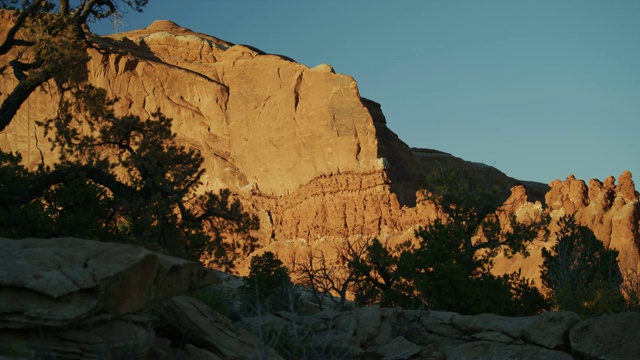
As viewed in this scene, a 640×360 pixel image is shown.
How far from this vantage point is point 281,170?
7212 cm

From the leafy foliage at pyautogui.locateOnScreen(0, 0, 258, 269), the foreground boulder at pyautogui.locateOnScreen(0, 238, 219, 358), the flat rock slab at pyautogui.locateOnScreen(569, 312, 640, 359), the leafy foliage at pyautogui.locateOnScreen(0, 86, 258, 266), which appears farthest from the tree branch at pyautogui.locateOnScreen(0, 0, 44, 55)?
the flat rock slab at pyautogui.locateOnScreen(569, 312, 640, 359)

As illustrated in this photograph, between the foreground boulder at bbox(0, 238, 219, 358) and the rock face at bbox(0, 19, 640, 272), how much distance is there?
5221cm

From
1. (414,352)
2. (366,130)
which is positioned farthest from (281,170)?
(414,352)

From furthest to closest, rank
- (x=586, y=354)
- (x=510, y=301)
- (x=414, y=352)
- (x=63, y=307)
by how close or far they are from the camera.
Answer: (x=510, y=301) < (x=414, y=352) < (x=586, y=354) < (x=63, y=307)

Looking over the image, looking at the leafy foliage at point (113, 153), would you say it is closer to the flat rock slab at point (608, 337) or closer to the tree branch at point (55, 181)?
the tree branch at point (55, 181)

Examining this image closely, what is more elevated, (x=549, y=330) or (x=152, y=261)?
(x=152, y=261)

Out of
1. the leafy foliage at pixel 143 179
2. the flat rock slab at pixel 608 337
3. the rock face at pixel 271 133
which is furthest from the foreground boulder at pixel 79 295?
the rock face at pixel 271 133

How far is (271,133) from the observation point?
2899 inches

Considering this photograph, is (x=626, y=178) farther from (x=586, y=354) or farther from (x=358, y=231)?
(x=586, y=354)

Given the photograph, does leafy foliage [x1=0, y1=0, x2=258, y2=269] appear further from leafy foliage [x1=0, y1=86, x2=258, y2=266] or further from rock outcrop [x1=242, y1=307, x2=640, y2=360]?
rock outcrop [x1=242, y1=307, x2=640, y2=360]

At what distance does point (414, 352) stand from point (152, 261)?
7234 mm

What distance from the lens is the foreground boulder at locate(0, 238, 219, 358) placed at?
9.50 meters

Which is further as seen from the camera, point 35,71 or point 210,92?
point 210,92

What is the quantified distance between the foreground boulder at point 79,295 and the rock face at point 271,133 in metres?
52.2
